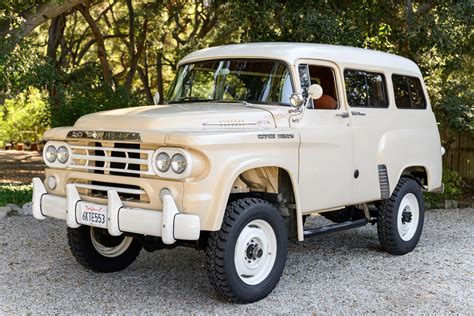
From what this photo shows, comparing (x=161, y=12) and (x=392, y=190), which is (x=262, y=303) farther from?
(x=161, y=12)

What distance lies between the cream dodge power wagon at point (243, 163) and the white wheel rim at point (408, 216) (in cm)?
3

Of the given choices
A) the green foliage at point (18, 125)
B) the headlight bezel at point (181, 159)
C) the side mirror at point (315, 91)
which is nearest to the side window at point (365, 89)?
the side mirror at point (315, 91)

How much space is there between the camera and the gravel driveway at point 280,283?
5.41 m

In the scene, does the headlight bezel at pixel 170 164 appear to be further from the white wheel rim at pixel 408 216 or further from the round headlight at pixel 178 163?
the white wheel rim at pixel 408 216

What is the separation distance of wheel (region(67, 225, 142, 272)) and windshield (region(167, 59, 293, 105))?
158cm

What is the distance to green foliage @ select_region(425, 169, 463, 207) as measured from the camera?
38.7 ft

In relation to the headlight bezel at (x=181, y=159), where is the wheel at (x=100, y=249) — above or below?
below

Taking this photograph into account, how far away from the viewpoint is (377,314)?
5238 mm

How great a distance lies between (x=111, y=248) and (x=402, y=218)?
3456 mm

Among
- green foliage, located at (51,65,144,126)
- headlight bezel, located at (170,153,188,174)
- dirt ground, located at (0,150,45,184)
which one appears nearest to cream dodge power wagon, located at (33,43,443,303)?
headlight bezel, located at (170,153,188,174)

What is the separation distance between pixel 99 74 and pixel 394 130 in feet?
41.7

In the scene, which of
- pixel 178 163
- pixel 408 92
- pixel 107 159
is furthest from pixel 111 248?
pixel 408 92

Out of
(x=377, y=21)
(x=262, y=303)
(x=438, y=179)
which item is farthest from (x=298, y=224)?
(x=377, y=21)

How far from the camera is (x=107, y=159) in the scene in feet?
17.5
